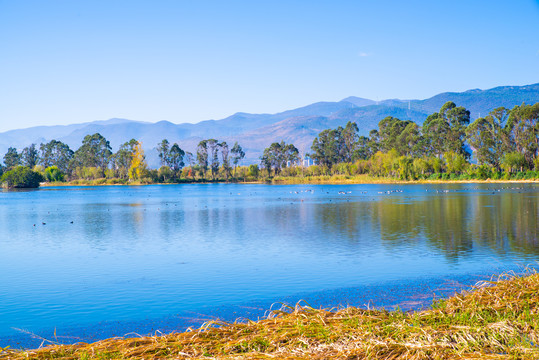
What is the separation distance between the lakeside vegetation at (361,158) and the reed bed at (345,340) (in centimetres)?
8154

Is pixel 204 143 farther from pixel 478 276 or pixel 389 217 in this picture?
pixel 478 276

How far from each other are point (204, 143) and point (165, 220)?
110m

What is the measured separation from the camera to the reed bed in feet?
12.5

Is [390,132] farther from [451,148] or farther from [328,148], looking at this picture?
[451,148]

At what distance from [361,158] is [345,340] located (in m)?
126

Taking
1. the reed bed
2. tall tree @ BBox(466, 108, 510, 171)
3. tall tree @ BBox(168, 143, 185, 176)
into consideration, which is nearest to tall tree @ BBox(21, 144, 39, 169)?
tall tree @ BBox(168, 143, 185, 176)

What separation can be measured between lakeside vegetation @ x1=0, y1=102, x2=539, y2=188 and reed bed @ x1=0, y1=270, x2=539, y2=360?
81.5 metres

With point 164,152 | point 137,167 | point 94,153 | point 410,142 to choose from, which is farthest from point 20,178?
point 410,142

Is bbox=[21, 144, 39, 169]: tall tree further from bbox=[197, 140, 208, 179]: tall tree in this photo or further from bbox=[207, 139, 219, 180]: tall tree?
bbox=[207, 139, 219, 180]: tall tree

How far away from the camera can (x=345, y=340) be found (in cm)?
414

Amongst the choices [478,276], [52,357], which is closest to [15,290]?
[52,357]

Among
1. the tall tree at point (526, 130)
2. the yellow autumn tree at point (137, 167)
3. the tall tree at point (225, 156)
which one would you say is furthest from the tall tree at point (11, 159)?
the tall tree at point (526, 130)

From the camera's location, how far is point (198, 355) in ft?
13.1

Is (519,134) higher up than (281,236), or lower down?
higher up
